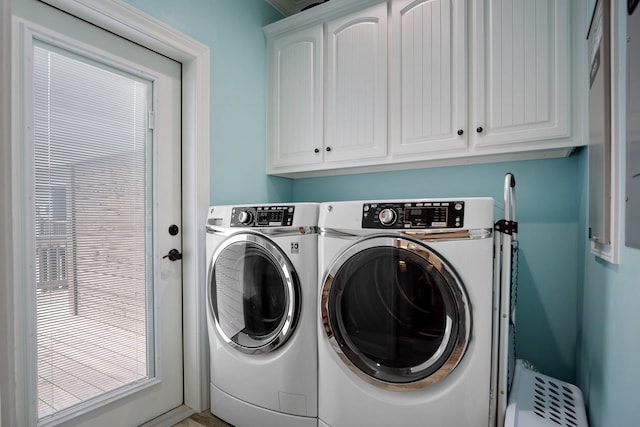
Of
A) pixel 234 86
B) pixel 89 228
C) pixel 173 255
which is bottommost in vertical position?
pixel 173 255

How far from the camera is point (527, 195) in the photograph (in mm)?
1812

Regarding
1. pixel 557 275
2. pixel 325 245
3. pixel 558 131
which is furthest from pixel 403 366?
pixel 558 131

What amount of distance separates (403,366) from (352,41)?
1767 mm

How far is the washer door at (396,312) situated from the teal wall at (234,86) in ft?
3.31

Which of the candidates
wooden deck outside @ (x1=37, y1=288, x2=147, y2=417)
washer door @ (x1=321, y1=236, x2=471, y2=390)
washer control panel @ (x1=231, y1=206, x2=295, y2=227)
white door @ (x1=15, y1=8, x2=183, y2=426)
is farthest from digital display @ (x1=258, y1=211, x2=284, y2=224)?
wooden deck outside @ (x1=37, y1=288, x2=147, y2=417)

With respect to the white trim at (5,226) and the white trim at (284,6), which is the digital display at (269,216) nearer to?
the white trim at (5,226)

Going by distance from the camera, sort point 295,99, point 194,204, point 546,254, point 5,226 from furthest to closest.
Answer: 1. point 295,99
2. point 194,204
3. point 546,254
4. point 5,226

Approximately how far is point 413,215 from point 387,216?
0.31 feet

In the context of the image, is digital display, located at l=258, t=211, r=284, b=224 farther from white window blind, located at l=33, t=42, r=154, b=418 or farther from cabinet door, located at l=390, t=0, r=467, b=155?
cabinet door, located at l=390, t=0, r=467, b=155

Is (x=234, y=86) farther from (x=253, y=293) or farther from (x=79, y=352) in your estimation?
(x=79, y=352)

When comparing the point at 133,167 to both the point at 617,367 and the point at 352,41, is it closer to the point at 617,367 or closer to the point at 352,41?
the point at 352,41

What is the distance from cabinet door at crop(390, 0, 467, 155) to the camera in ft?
5.59

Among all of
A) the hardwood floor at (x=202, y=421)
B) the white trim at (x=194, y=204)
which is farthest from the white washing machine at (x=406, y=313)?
the white trim at (x=194, y=204)

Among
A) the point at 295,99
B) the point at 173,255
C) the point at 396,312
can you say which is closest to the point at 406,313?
the point at 396,312
